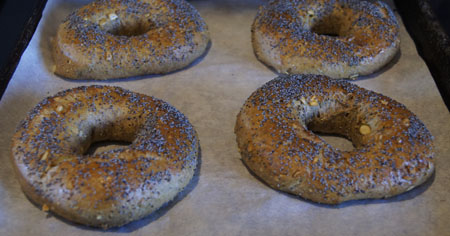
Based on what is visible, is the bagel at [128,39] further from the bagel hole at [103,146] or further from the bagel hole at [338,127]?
the bagel hole at [338,127]

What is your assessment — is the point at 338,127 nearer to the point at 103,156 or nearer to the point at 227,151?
the point at 227,151

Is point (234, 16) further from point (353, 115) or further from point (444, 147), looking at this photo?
point (444, 147)

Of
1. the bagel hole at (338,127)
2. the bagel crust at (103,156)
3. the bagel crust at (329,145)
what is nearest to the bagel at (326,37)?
the bagel crust at (329,145)

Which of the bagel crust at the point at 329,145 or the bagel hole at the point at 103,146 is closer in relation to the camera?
the bagel crust at the point at 329,145

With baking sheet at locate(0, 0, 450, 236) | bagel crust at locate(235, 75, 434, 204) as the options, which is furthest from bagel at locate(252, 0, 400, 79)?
bagel crust at locate(235, 75, 434, 204)

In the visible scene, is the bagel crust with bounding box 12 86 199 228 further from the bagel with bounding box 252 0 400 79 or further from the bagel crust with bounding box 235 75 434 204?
the bagel with bounding box 252 0 400 79

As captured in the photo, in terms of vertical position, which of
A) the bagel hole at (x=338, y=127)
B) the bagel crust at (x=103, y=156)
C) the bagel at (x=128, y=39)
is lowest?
the bagel hole at (x=338, y=127)
